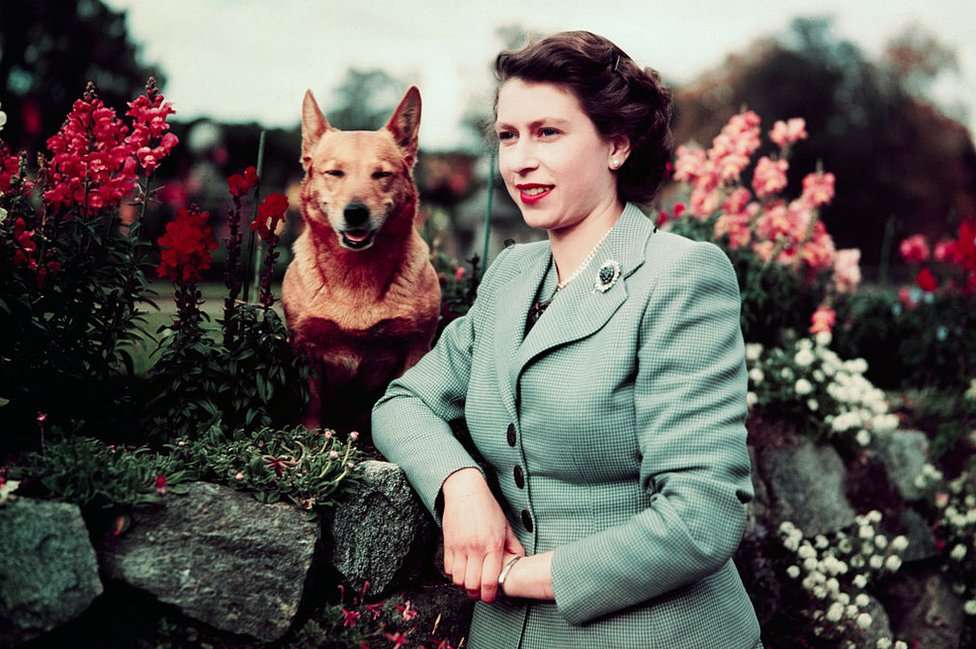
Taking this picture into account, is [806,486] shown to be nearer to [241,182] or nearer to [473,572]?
[473,572]

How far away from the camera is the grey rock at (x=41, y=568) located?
1972 mm

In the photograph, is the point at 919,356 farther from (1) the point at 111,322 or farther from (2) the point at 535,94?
(1) the point at 111,322

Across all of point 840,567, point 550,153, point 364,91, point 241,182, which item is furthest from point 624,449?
point 364,91

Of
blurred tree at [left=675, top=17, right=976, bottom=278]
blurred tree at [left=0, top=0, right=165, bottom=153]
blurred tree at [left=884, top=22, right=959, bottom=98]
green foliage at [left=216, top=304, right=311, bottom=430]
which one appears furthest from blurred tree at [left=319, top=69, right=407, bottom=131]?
green foliage at [left=216, top=304, right=311, bottom=430]

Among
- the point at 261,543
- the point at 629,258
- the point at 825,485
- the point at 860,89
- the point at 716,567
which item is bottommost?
the point at 825,485

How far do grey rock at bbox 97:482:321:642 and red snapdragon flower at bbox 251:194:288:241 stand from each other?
2.70 feet

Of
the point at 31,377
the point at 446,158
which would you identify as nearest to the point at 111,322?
the point at 31,377

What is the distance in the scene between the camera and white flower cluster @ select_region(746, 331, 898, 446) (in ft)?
16.2

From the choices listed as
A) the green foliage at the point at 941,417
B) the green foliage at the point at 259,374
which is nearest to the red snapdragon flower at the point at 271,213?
the green foliage at the point at 259,374

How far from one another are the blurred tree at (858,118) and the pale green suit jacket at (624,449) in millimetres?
31202

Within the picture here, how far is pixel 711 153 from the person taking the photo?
18.7ft

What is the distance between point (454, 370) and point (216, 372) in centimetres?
86

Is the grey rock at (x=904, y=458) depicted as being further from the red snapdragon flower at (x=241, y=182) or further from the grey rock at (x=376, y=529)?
the red snapdragon flower at (x=241, y=182)

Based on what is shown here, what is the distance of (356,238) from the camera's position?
9.02ft
